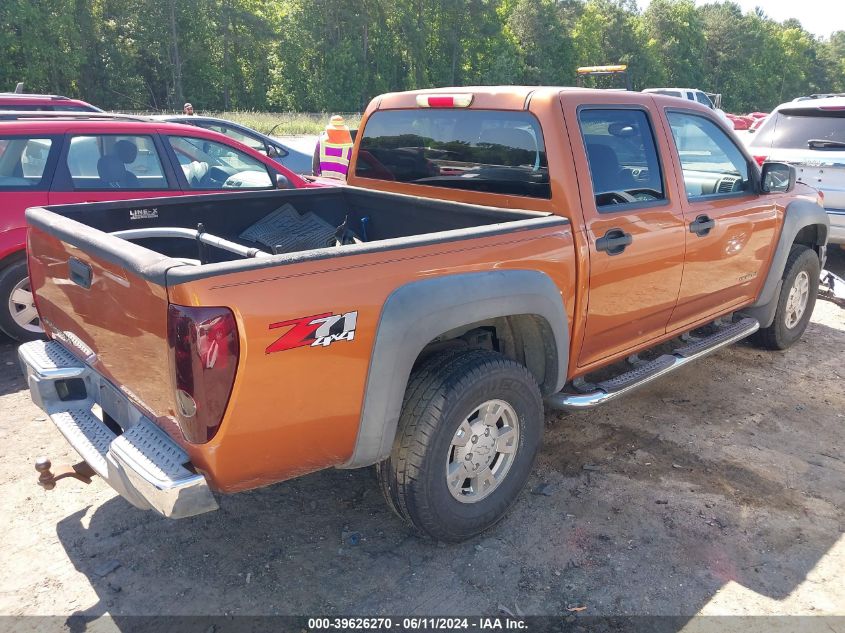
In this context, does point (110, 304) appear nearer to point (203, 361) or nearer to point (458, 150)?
point (203, 361)

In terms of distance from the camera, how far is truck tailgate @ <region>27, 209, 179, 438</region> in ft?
7.45

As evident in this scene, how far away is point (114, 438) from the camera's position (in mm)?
2701

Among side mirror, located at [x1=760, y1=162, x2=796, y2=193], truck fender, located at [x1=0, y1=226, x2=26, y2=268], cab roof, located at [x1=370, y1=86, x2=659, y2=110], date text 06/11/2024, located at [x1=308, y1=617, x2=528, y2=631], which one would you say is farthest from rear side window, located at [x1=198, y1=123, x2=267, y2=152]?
date text 06/11/2024, located at [x1=308, y1=617, x2=528, y2=631]

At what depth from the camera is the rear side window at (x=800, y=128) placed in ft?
25.2

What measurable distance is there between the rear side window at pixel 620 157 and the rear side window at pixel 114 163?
12.7 ft

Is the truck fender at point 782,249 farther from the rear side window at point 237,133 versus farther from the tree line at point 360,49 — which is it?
the tree line at point 360,49

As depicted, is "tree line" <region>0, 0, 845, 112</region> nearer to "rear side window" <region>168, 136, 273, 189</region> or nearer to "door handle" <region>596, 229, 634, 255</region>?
"rear side window" <region>168, 136, 273, 189</region>

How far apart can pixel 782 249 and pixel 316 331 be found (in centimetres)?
394

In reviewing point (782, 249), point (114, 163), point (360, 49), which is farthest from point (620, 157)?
point (360, 49)

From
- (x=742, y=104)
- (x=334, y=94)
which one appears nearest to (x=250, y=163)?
(x=334, y=94)

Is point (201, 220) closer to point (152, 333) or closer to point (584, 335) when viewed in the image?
point (152, 333)

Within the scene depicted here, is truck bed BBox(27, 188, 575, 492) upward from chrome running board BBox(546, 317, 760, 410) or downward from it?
upward

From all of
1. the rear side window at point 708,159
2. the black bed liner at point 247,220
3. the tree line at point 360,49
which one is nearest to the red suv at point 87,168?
the black bed liner at point 247,220

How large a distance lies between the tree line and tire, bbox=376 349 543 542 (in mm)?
48718
